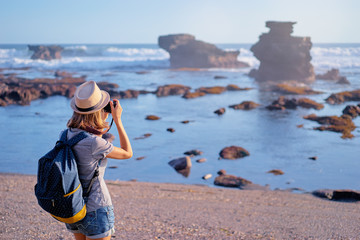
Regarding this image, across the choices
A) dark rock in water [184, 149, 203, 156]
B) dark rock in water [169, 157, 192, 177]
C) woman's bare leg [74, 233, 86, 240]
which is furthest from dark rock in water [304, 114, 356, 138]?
woman's bare leg [74, 233, 86, 240]

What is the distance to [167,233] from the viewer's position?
5.39 meters

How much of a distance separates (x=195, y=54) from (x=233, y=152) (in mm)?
47803

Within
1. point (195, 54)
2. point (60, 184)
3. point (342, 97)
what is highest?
point (60, 184)

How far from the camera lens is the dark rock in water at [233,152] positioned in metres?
11.8

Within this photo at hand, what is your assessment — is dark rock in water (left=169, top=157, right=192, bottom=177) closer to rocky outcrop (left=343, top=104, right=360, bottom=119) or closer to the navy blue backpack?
the navy blue backpack

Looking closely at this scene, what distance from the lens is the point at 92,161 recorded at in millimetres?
2777

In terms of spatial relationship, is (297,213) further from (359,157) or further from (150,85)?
(150,85)

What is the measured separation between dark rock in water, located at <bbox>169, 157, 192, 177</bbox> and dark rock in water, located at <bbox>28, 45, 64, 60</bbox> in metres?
60.4

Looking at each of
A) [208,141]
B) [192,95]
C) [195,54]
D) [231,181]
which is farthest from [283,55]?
[231,181]

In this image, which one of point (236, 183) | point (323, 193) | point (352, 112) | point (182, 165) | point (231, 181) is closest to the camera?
point (323, 193)

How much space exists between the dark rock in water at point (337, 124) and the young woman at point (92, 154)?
1376 centimetres

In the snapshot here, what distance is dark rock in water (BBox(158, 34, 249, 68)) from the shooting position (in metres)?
Result: 57.6

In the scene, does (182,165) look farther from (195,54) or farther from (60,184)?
(195,54)

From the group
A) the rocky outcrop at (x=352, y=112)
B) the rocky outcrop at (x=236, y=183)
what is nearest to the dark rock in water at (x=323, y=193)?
the rocky outcrop at (x=236, y=183)
